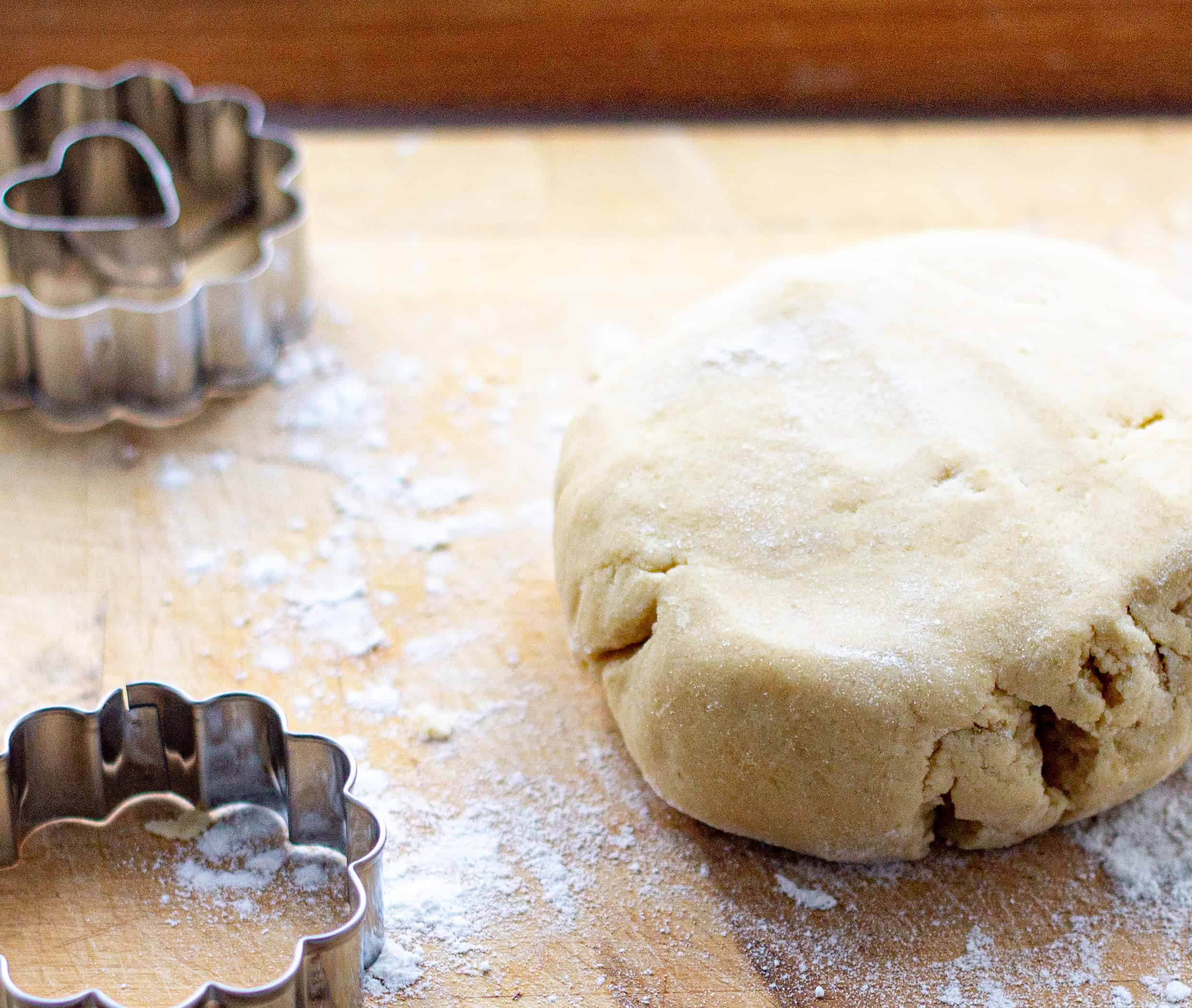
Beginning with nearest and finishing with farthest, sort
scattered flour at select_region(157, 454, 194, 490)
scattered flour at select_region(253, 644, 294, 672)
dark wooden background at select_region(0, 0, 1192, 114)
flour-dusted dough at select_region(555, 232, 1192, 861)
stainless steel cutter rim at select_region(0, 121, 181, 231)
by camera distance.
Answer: flour-dusted dough at select_region(555, 232, 1192, 861) < scattered flour at select_region(253, 644, 294, 672) < scattered flour at select_region(157, 454, 194, 490) < stainless steel cutter rim at select_region(0, 121, 181, 231) < dark wooden background at select_region(0, 0, 1192, 114)

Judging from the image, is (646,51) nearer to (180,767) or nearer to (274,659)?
(274,659)

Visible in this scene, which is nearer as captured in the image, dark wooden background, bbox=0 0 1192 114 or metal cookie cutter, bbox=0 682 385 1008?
metal cookie cutter, bbox=0 682 385 1008

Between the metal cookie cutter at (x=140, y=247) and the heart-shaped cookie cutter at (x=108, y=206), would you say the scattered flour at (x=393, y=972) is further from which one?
the heart-shaped cookie cutter at (x=108, y=206)

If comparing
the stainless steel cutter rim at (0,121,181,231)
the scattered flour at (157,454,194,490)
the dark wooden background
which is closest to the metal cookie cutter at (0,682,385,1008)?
the scattered flour at (157,454,194,490)

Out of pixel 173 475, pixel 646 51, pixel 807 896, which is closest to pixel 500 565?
pixel 173 475

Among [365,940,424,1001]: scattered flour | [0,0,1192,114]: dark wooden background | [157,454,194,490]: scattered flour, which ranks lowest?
[365,940,424,1001]: scattered flour

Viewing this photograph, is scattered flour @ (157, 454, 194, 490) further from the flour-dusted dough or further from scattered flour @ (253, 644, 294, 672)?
the flour-dusted dough
